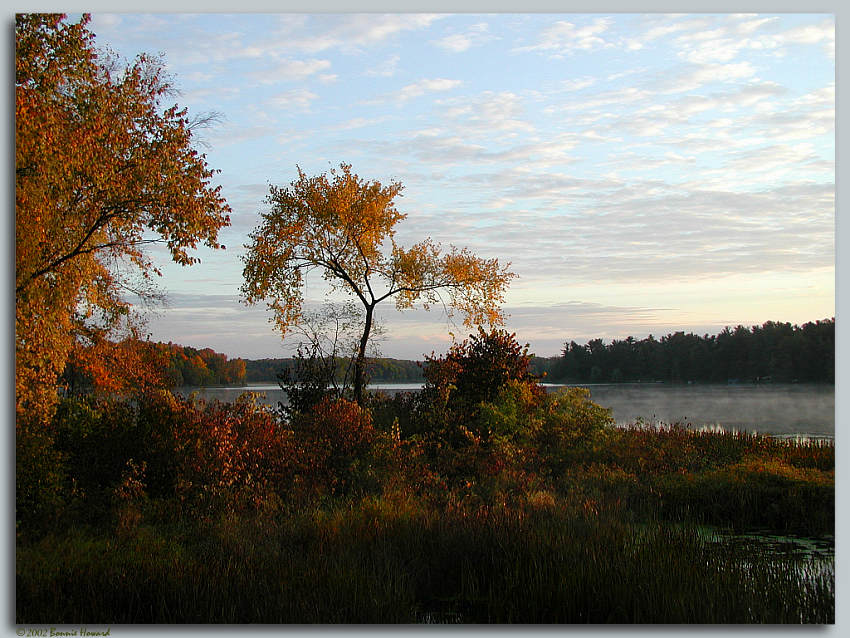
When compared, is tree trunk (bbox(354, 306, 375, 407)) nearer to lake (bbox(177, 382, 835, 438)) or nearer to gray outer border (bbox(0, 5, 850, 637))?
lake (bbox(177, 382, 835, 438))

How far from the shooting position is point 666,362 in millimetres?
10789

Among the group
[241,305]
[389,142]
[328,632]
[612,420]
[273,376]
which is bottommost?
[328,632]

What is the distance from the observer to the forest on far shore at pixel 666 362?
28.3 feet

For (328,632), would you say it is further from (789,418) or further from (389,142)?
Answer: (789,418)

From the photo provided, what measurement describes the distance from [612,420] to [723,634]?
294 inches

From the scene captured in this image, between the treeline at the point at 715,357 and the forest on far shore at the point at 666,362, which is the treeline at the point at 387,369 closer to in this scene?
the forest on far shore at the point at 666,362

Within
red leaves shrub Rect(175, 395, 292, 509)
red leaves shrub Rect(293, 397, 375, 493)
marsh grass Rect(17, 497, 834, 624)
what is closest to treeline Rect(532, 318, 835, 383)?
marsh grass Rect(17, 497, 834, 624)

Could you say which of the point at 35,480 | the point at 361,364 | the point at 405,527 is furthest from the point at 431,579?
the point at 361,364

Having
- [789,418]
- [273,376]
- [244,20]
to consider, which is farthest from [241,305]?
[789,418]

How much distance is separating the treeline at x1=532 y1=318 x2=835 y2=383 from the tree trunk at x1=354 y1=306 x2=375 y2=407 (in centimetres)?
352

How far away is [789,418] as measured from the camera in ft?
31.6

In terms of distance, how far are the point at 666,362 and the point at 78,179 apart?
26.5ft

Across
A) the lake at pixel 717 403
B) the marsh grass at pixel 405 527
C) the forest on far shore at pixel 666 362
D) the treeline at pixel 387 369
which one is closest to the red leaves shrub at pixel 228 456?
the marsh grass at pixel 405 527

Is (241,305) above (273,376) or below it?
above
